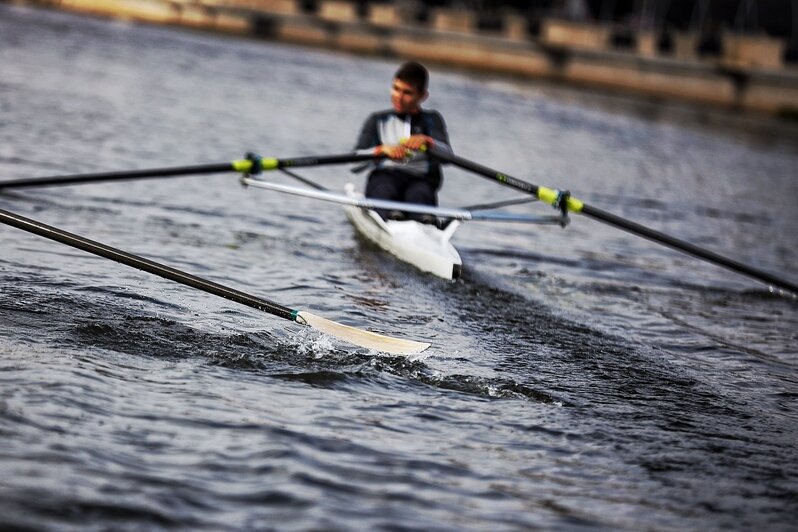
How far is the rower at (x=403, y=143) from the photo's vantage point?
1180 cm

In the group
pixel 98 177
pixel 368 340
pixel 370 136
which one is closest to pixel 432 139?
pixel 370 136

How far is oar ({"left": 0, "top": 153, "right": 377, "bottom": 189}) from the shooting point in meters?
9.87

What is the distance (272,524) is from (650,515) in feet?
5.89

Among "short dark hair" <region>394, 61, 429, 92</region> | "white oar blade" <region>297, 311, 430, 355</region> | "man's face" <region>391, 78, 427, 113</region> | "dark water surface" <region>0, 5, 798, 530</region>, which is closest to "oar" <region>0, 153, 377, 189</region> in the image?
"dark water surface" <region>0, 5, 798, 530</region>

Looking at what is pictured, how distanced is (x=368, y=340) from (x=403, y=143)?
13.1ft

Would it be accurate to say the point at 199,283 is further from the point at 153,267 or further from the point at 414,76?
the point at 414,76

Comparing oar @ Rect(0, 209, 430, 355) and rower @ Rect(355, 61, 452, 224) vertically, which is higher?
rower @ Rect(355, 61, 452, 224)

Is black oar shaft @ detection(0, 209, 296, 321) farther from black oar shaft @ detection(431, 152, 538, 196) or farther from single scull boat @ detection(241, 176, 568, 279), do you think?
black oar shaft @ detection(431, 152, 538, 196)

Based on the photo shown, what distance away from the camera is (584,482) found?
6.29 meters

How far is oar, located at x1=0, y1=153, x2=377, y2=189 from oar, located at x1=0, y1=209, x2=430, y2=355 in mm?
2013

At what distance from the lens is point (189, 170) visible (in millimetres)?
10258

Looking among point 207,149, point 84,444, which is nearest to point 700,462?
point 84,444

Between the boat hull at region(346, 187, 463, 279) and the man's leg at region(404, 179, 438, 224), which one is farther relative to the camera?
the man's leg at region(404, 179, 438, 224)

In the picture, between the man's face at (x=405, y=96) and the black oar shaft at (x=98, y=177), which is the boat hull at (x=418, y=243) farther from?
the black oar shaft at (x=98, y=177)
